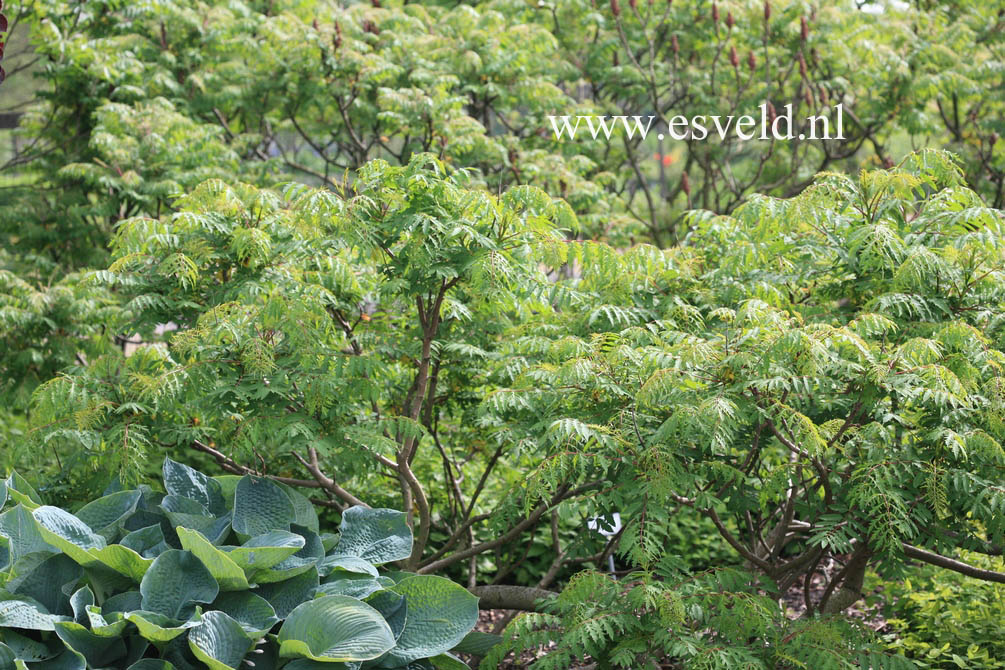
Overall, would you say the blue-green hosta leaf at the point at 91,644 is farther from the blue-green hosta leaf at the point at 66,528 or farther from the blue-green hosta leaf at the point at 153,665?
the blue-green hosta leaf at the point at 66,528

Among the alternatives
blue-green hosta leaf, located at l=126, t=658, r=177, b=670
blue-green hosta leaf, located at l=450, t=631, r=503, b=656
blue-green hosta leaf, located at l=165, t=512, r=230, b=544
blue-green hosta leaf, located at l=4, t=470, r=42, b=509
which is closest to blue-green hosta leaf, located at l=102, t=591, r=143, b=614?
blue-green hosta leaf, located at l=126, t=658, r=177, b=670

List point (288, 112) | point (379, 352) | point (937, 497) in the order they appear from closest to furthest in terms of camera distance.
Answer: point (937, 497), point (379, 352), point (288, 112)

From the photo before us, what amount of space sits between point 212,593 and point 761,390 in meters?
1.75

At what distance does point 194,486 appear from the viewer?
341cm

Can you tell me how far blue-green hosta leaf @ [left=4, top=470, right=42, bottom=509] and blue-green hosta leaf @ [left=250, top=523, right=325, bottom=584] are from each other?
92 cm

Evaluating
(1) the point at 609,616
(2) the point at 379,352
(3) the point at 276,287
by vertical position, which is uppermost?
(3) the point at 276,287

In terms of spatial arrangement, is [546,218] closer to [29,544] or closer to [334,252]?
[334,252]

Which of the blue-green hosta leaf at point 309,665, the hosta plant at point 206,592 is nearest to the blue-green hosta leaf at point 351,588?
the hosta plant at point 206,592

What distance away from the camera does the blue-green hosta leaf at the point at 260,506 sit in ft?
10.6

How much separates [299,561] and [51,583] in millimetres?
738

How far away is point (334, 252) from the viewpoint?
11.7 ft

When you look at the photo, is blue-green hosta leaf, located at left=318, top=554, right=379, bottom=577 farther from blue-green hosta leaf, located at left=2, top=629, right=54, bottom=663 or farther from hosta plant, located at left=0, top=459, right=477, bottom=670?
blue-green hosta leaf, located at left=2, top=629, right=54, bottom=663

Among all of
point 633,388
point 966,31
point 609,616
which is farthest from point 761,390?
point 966,31

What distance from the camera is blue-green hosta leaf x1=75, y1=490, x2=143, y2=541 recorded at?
10.7 feet
